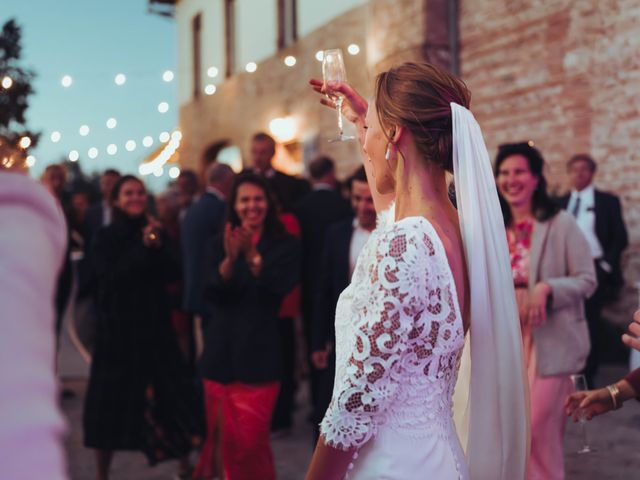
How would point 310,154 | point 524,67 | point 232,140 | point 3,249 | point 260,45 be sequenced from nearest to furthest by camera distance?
point 3,249
point 524,67
point 310,154
point 260,45
point 232,140

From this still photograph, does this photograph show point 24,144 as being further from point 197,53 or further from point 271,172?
point 197,53

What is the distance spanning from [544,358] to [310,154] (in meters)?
9.69

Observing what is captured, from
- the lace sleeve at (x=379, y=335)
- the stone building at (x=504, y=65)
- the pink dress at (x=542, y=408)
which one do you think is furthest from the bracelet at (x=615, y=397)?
the stone building at (x=504, y=65)

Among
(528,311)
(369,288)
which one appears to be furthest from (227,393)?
(369,288)

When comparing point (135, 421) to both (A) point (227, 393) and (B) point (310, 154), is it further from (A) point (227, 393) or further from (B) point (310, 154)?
(B) point (310, 154)

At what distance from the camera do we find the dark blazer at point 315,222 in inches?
262

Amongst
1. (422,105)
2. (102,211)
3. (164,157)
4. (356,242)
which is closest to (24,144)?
(422,105)

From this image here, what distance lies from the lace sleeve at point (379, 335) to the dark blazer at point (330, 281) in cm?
270

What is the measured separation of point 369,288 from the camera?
2.12m

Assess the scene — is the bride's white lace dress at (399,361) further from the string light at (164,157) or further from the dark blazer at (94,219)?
the string light at (164,157)

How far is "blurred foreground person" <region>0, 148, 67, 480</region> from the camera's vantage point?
0.85 meters

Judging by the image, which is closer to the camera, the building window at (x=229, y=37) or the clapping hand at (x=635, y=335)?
the clapping hand at (x=635, y=335)

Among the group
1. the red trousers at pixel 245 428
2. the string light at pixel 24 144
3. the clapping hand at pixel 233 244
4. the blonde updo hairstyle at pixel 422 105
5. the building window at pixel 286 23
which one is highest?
the building window at pixel 286 23

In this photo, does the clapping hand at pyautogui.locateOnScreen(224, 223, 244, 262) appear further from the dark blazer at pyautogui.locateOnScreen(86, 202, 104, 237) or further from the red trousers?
the dark blazer at pyautogui.locateOnScreen(86, 202, 104, 237)
